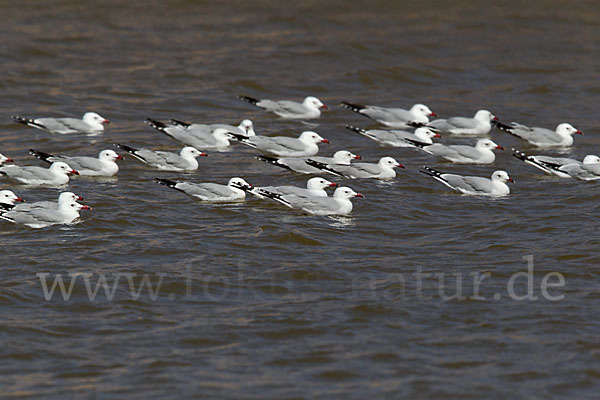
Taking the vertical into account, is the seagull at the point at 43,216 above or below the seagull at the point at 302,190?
below

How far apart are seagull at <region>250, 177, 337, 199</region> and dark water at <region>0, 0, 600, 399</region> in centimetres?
24

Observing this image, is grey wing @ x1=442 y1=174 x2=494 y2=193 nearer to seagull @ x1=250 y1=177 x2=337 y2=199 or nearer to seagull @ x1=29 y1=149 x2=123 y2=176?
seagull @ x1=250 y1=177 x2=337 y2=199

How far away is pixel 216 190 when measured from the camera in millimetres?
15195

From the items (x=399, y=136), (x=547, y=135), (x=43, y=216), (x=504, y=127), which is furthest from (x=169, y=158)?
(x=547, y=135)

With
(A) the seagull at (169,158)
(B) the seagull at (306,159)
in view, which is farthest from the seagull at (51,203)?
(B) the seagull at (306,159)

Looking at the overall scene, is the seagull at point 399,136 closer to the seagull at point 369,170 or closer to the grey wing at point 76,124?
the seagull at point 369,170

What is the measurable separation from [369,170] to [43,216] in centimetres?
549

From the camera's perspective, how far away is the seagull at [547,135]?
768 inches

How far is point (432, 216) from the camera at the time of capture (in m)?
14.7

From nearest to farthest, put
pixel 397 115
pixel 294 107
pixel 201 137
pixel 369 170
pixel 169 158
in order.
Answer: pixel 369 170 < pixel 169 158 < pixel 201 137 < pixel 397 115 < pixel 294 107

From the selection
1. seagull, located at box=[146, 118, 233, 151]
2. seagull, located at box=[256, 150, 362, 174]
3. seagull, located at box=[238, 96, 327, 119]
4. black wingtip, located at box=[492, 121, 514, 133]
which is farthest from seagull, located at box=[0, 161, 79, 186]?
black wingtip, located at box=[492, 121, 514, 133]

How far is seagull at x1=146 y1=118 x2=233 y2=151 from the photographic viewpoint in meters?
18.9

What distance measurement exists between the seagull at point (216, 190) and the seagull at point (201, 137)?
351cm

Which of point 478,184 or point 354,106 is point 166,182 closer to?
point 478,184
